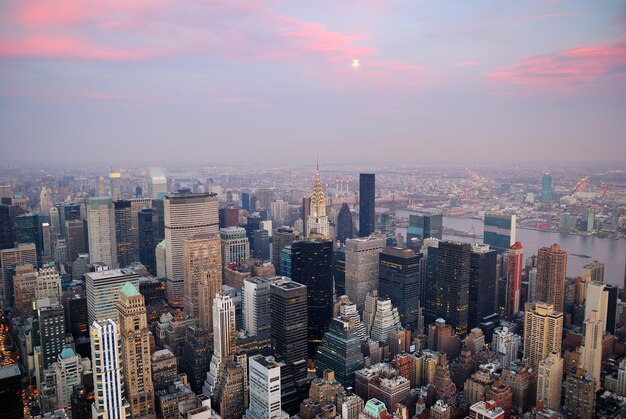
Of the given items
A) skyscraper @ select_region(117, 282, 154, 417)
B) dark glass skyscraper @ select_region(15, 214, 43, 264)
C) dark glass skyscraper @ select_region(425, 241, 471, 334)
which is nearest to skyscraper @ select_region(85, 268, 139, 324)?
dark glass skyscraper @ select_region(15, 214, 43, 264)

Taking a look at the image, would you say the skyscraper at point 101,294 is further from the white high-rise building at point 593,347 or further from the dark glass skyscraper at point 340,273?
the white high-rise building at point 593,347

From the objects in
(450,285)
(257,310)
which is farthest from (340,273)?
(257,310)

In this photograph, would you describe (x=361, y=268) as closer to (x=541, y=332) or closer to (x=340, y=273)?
(x=340, y=273)

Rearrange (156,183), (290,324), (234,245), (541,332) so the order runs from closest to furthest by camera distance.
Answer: (541,332) < (290,324) < (156,183) < (234,245)

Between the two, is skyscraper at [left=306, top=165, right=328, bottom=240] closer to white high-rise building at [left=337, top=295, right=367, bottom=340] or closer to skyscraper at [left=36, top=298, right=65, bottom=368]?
white high-rise building at [left=337, top=295, right=367, bottom=340]

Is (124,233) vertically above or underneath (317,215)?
underneath

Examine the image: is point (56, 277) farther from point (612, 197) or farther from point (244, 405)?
point (612, 197)
